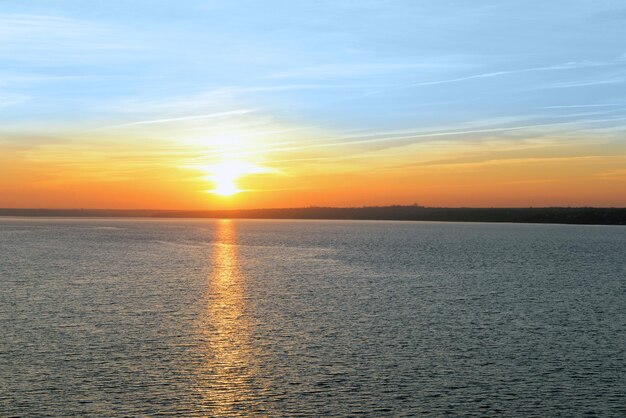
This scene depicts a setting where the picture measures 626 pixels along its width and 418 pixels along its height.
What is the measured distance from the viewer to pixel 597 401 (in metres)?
24.8

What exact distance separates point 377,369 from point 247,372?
5427 mm

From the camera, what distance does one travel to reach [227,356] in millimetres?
31984

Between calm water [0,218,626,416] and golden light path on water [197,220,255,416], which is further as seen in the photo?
golden light path on water [197,220,255,416]

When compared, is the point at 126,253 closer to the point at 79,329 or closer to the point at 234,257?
the point at 234,257

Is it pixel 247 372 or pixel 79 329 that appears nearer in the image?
pixel 247 372

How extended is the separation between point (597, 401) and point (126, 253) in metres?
92.7

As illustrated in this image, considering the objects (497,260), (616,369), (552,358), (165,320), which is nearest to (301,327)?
(165,320)

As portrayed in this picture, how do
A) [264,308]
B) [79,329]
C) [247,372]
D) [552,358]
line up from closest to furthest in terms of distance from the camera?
[247,372]
[552,358]
[79,329]
[264,308]

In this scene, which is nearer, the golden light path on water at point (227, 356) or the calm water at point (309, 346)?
the calm water at point (309, 346)

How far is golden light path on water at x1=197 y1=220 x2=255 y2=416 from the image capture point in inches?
980

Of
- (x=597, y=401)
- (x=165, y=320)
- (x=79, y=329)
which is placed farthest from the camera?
(x=165, y=320)

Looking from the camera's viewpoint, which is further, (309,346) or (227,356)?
(309,346)

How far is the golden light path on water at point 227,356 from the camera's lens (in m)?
24.9

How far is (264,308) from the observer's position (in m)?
48.1
